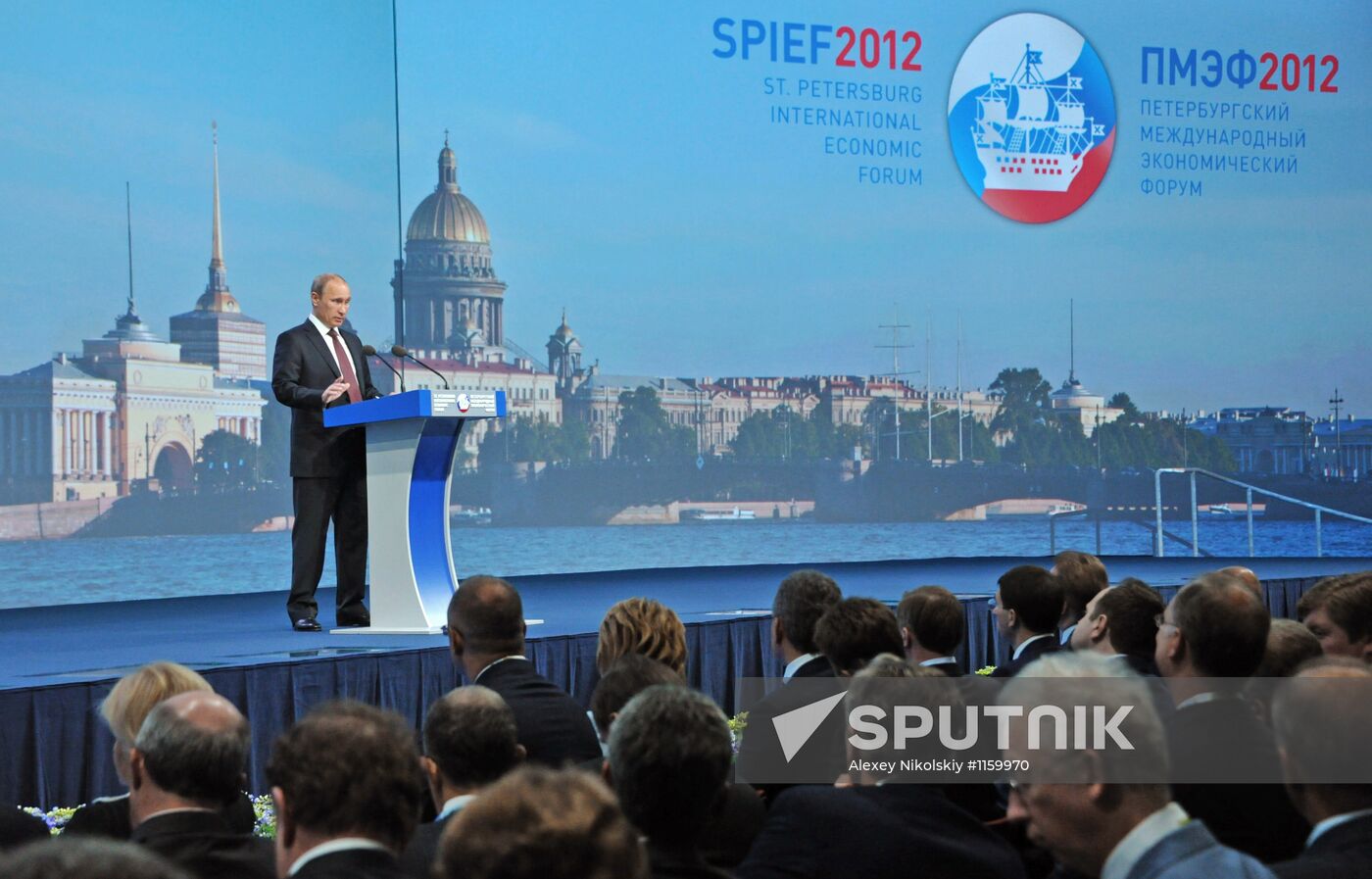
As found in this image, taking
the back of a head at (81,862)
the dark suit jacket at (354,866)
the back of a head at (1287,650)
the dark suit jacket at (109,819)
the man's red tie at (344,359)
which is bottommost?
the dark suit jacket at (109,819)

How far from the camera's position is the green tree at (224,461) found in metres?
10.1

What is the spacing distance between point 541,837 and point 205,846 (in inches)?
38.4

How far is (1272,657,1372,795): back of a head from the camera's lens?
1686mm

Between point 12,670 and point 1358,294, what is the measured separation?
10864 mm

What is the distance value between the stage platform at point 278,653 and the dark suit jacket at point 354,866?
2.46 meters

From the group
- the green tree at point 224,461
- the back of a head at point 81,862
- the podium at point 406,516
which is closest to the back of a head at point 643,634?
the podium at point 406,516

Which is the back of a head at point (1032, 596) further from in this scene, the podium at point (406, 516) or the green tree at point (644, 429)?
the green tree at point (644, 429)

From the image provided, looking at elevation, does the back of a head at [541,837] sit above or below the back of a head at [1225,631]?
above

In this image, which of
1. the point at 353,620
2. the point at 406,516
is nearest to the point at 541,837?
the point at 406,516

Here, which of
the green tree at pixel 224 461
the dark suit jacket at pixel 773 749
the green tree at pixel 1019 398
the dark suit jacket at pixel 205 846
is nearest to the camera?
the dark suit jacket at pixel 205 846

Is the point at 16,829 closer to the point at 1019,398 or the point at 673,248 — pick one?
the point at 673,248

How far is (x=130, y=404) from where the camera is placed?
30.8ft

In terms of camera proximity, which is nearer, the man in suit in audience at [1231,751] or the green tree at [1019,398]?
the man in suit in audience at [1231,751]

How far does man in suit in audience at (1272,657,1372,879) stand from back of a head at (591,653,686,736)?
1.03 m
